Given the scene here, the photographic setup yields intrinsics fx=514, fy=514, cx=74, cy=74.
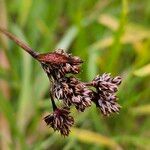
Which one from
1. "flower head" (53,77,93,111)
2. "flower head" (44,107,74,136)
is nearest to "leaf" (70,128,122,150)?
"flower head" (44,107,74,136)

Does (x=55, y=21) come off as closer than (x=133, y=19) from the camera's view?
Yes

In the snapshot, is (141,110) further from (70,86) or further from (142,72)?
(70,86)

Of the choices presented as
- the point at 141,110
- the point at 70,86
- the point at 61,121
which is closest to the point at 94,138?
the point at 141,110

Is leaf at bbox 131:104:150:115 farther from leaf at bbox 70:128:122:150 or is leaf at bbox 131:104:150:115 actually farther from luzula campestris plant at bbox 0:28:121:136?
luzula campestris plant at bbox 0:28:121:136

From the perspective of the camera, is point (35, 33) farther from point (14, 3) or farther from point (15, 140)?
point (15, 140)

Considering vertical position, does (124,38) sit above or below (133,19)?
below

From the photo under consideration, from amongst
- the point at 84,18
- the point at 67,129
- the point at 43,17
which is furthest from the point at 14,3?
the point at 67,129
